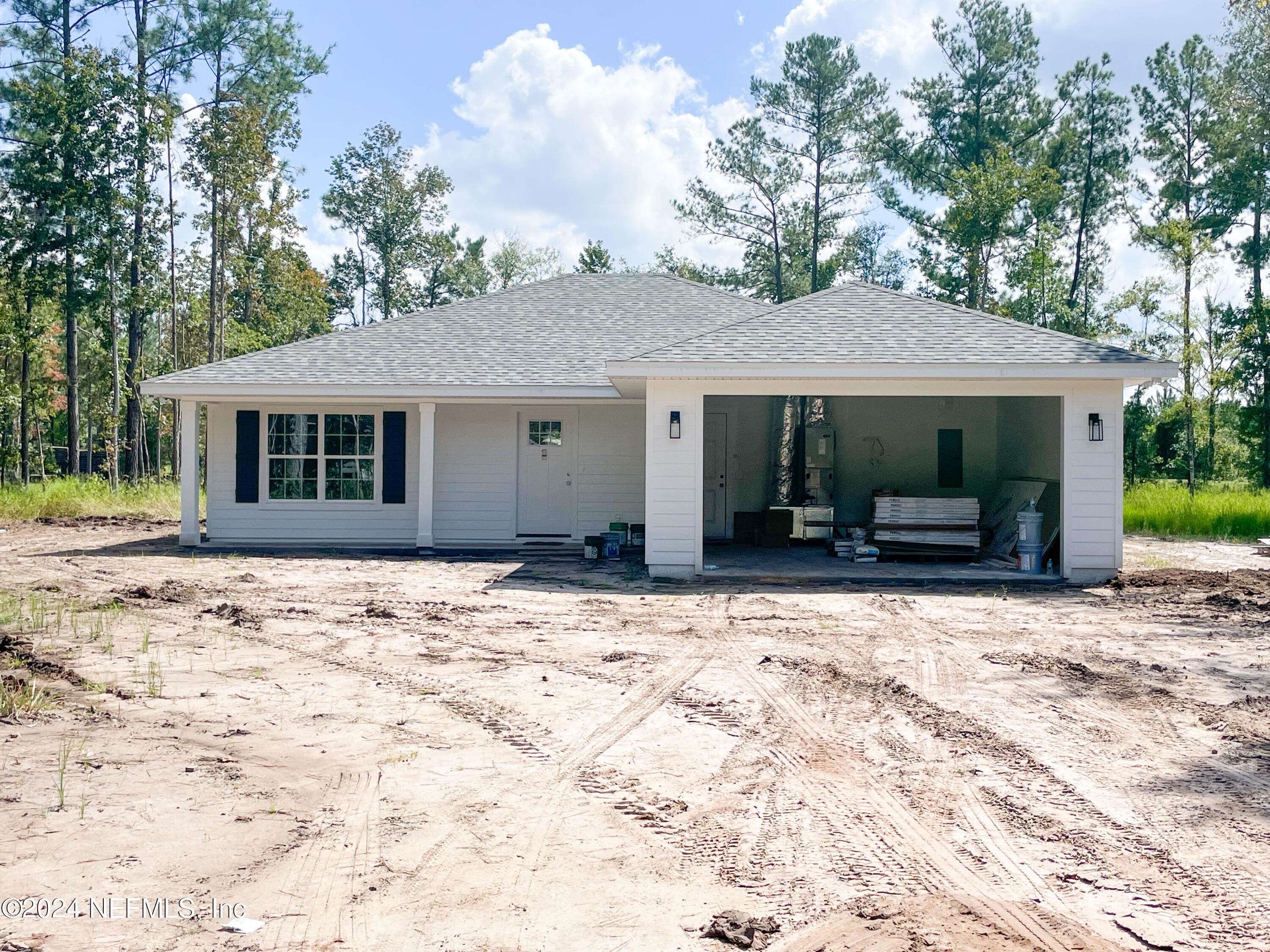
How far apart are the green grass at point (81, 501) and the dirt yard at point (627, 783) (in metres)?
12.3

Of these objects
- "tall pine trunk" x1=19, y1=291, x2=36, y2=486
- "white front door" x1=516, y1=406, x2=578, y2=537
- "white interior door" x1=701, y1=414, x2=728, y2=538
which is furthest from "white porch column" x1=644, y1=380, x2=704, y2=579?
"tall pine trunk" x1=19, y1=291, x2=36, y2=486

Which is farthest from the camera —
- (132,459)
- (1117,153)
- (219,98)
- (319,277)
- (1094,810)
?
(319,277)

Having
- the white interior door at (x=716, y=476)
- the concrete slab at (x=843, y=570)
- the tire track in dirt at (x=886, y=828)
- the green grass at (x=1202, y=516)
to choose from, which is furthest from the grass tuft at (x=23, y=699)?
the green grass at (x=1202, y=516)

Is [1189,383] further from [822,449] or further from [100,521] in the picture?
[100,521]

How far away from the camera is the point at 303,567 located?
1216 centimetres

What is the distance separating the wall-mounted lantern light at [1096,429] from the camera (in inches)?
448

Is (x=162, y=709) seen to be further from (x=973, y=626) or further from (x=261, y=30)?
(x=261, y=30)

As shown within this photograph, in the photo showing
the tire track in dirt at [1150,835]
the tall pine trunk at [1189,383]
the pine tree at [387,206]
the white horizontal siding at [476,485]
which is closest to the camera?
the tire track in dirt at [1150,835]

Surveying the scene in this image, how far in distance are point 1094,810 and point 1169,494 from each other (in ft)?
64.5

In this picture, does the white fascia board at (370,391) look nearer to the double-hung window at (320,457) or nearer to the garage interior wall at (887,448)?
the double-hung window at (320,457)

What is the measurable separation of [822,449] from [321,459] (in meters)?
8.49

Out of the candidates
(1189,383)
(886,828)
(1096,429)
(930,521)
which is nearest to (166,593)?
(886,828)

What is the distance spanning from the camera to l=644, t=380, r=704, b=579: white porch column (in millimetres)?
11617

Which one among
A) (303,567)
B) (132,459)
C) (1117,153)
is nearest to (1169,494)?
(1117,153)
